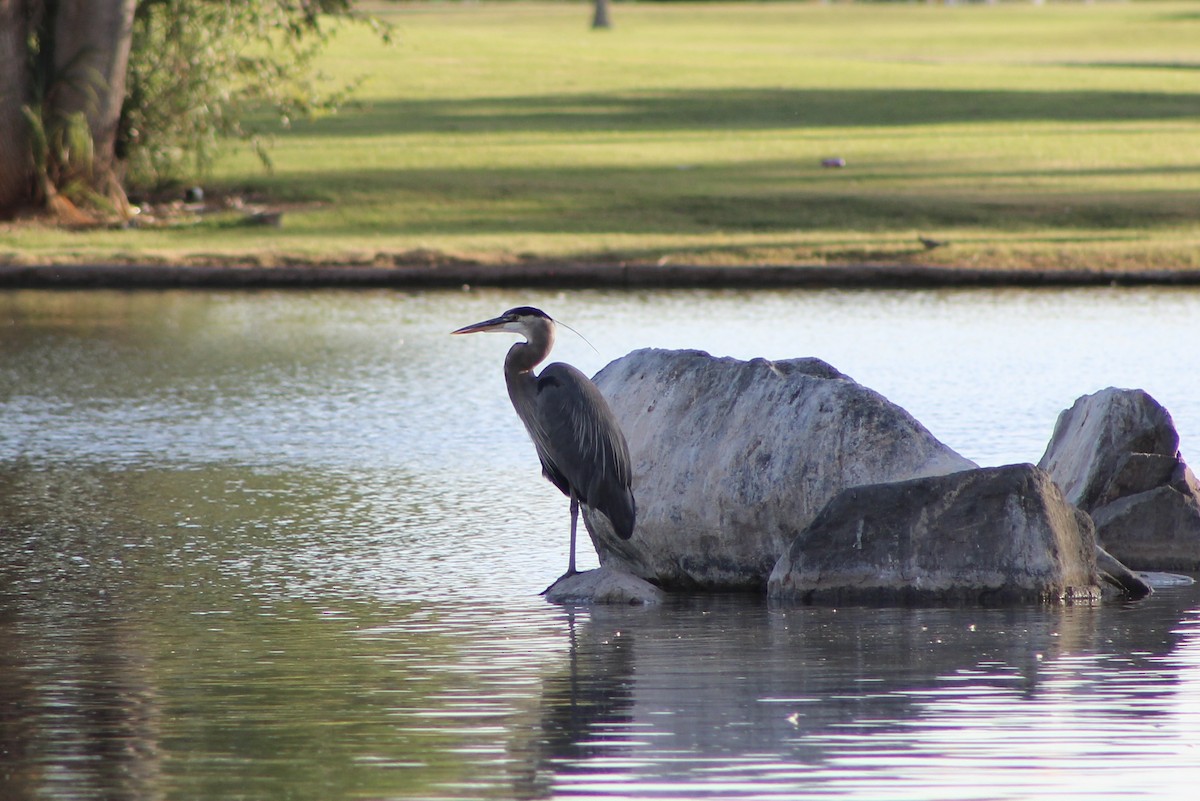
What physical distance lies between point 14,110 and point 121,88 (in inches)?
53.8

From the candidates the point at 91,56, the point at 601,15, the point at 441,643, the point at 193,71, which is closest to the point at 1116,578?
the point at 441,643

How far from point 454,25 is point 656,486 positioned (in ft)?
198

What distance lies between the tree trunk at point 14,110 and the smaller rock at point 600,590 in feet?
59.7

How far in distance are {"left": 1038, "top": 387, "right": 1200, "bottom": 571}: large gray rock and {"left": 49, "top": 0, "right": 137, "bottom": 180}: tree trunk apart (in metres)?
18.0

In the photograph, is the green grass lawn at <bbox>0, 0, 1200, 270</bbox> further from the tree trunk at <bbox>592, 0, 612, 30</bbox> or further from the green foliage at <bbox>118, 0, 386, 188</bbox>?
the tree trunk at <bbox>592, 0, 612, 30</bbox>

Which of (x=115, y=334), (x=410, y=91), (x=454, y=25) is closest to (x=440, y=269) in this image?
(x=115, y=334)

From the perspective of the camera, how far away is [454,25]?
221 ft

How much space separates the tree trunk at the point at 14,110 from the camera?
24750 millimetres

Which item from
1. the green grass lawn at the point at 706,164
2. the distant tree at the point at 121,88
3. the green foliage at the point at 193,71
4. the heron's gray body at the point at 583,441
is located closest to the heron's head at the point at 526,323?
the heron's gray body at the point at 583,441

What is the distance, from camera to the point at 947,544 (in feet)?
27.3

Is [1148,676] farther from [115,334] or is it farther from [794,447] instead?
[115,334]

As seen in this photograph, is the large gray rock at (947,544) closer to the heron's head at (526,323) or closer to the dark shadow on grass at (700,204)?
the heron's head at (526,323)

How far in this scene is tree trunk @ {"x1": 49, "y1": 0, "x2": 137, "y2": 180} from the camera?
81.7 ft

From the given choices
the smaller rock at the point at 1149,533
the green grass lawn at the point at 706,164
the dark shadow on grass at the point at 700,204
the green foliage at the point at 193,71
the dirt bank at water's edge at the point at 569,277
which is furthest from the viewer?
the green foliage at the point at 193,71
